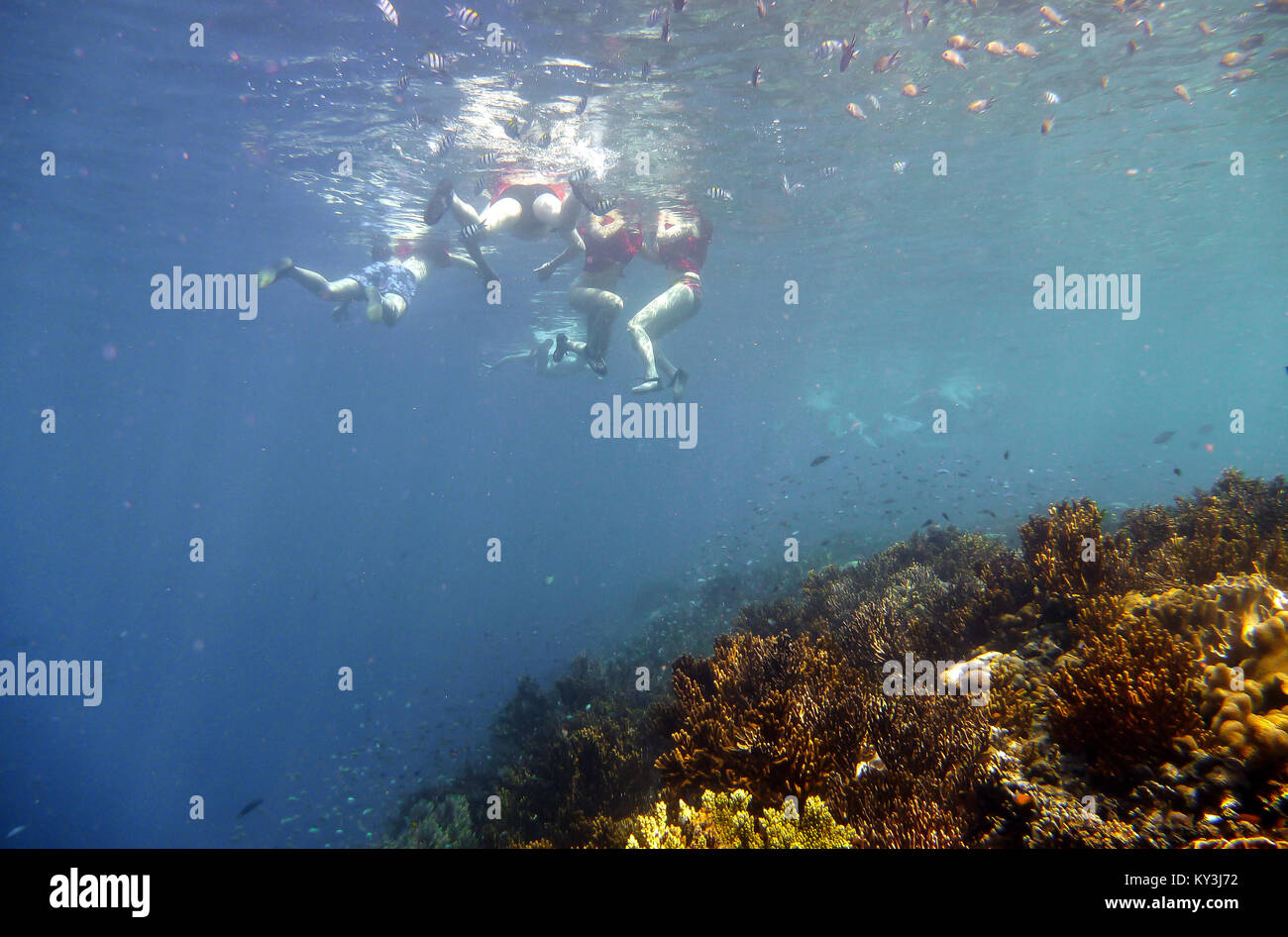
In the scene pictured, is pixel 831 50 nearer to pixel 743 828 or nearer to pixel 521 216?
pixel 521 216

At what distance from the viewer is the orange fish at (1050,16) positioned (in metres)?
11.0

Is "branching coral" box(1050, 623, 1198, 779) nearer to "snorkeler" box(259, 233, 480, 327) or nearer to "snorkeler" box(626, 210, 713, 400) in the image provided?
"snorkeler" box(626, 210, 713, 400)

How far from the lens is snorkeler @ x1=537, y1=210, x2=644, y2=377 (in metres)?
12.7

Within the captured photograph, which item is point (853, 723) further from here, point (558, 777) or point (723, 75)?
point (723, 75)

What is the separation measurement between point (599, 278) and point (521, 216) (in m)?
2.84

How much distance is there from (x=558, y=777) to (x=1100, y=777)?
5159mm

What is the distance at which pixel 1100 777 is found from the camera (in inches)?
122

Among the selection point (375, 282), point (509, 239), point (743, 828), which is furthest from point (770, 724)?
point (509, 239)

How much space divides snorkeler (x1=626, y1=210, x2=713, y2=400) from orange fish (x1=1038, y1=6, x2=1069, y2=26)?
831 centimetres

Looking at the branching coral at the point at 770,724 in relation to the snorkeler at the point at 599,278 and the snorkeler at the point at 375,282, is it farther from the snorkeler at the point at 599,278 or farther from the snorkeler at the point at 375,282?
the snorkeler at the point at 375,282

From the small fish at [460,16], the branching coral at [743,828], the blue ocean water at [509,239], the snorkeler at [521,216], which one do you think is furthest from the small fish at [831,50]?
the branching coral at [743,828]

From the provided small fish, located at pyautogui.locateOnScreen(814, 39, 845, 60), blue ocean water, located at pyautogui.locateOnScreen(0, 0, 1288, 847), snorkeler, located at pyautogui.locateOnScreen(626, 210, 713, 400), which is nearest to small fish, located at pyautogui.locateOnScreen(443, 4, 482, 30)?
blue ocean water, located at pyautogui.locateOnScreen(0, 0, 1288, 847)

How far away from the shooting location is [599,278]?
15055mm

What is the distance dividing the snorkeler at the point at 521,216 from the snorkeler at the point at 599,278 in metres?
0.56
